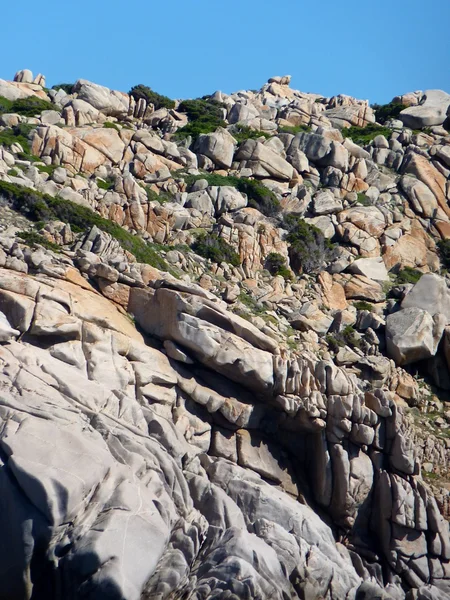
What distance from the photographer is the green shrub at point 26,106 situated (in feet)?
155

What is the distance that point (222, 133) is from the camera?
48.6m

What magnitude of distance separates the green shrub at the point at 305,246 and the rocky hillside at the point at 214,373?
0.12 metres

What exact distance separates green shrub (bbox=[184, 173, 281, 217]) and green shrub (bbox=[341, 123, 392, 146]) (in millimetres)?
14038

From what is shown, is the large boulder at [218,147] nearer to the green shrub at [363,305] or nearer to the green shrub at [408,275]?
the green shrub at [408,275]

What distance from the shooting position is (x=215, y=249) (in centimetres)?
3572

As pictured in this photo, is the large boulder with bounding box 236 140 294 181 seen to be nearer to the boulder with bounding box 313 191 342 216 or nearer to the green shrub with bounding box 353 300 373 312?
the boulder with bounding box 313 191 342 216

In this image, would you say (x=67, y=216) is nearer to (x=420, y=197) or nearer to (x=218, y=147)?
(x=218, y=147)

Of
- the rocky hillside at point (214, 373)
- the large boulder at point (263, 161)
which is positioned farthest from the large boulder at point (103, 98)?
the large boulder at point (263, 161)

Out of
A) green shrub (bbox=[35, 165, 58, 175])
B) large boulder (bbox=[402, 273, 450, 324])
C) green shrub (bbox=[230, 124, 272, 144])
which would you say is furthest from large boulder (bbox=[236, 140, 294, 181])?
large boulder (bbox=[402, 273, 450, 324])

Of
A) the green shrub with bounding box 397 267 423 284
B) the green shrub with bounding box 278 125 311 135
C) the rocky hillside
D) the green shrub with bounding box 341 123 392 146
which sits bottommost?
the rocky hillside

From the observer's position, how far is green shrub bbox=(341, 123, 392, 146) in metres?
55.3

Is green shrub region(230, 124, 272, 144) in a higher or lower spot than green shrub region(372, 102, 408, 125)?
lower

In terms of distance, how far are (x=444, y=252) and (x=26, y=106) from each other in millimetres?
27092

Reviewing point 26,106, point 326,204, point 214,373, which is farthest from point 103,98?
point 214,373
